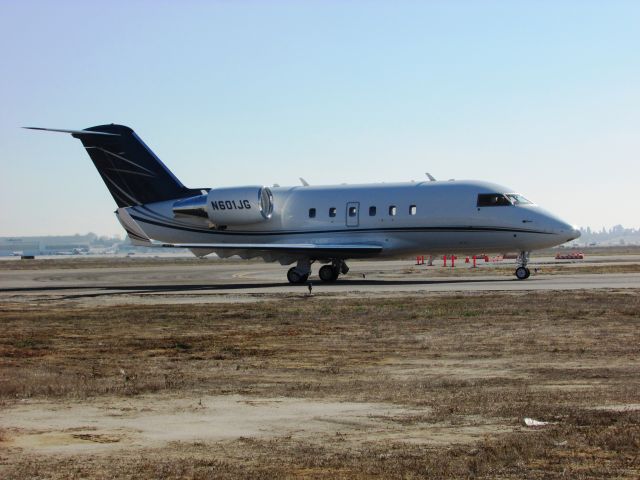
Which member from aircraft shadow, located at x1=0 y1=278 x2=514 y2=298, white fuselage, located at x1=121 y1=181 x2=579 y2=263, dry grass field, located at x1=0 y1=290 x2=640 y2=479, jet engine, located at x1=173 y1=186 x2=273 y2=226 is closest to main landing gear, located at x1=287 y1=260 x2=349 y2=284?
aircraft shadow, located at x1=0 y1=278 x2=514 y2=298

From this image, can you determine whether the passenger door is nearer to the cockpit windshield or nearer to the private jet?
the private jet

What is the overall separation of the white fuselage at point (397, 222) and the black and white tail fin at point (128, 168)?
0.95 metres

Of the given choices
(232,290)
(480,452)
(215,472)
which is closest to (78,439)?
(215,472)

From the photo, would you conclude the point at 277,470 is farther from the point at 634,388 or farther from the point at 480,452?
the point at 634,388

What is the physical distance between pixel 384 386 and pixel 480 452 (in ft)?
13.0

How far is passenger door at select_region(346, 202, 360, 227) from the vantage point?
40.0 m

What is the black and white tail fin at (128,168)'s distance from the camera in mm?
43219

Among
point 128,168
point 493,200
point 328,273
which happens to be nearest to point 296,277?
point 328,273

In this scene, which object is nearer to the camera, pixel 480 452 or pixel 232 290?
pixel 480 452

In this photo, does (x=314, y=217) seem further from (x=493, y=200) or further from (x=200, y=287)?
(x=493, y=200)

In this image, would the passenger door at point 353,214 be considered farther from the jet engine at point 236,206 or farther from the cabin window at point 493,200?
the cabin window at point 493,200

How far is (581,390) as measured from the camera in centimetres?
1183

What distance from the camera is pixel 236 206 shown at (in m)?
41.7

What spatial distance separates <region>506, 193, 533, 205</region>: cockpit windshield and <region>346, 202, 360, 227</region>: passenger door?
20.1 feet
